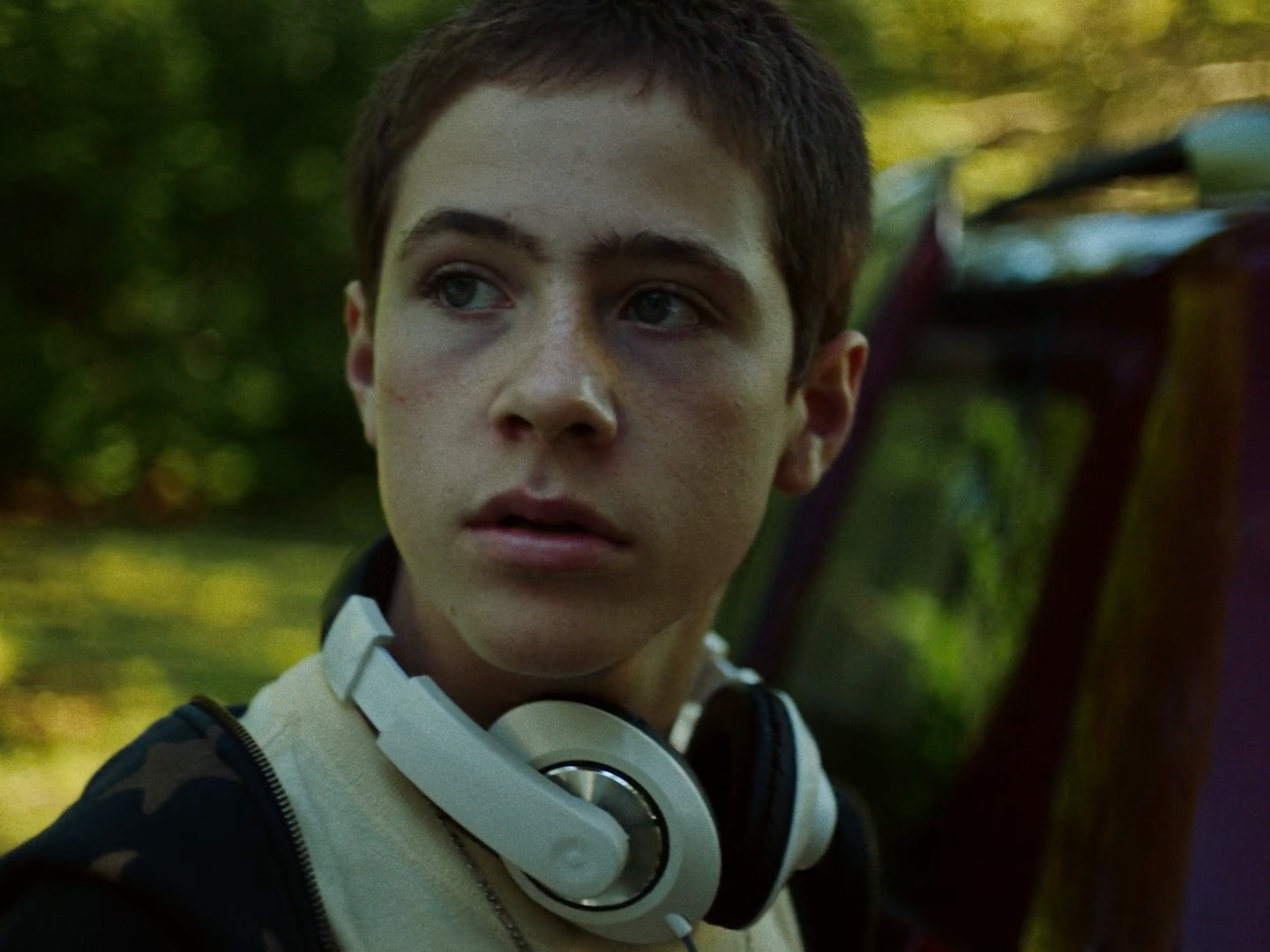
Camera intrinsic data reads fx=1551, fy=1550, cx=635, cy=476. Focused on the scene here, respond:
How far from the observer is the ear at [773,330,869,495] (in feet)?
6.04

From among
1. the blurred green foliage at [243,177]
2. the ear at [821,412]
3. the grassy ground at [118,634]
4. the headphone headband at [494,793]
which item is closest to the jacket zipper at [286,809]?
the headphone headband at [494,793]

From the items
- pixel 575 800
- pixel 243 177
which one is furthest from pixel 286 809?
pixel 243 177

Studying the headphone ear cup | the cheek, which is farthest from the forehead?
the headphone ear cup

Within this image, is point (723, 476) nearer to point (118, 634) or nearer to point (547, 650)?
A: point (547, 650)

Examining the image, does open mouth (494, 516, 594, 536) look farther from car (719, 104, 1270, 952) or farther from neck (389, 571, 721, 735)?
car (719, 104, 1270, 952)

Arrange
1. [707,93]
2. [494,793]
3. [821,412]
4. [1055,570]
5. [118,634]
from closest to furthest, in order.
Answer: [494,793]
[707,93]
[821,412]
[1055,570]
[118,634]

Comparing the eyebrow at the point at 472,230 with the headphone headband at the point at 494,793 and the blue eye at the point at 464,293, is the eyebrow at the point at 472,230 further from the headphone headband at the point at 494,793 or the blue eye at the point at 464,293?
the headphone headband at the point at 494,793

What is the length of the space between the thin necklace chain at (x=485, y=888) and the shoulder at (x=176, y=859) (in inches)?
6.4

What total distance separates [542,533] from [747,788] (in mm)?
362

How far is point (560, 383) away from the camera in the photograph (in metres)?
1.41

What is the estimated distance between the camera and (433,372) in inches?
59.7

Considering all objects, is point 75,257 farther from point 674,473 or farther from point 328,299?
point 674,473

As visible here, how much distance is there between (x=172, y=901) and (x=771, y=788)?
2.02 ft

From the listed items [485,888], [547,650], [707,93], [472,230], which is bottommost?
[485,888]
